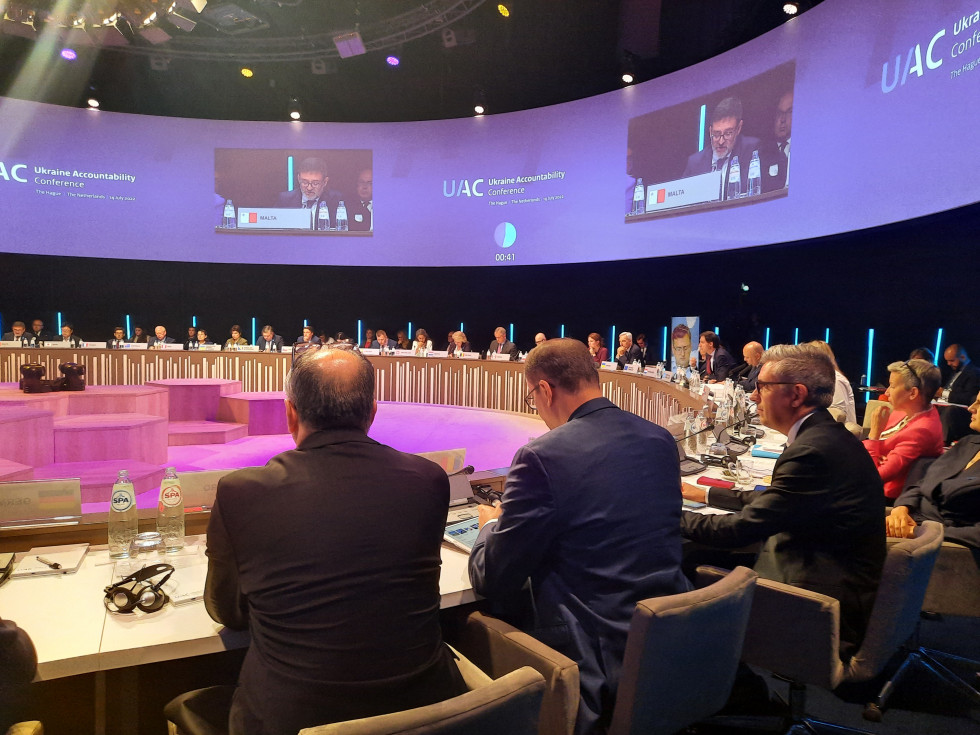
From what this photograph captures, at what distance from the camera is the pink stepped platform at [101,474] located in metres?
4.23

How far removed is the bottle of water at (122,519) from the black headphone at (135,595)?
0.28 m

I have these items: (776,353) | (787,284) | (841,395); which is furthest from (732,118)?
(776,353)

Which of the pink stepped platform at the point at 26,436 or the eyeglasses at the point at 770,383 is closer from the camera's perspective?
the eyeglasses at the point at 770,383

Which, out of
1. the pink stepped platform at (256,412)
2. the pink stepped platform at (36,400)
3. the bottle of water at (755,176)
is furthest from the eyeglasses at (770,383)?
the pink stepped platform at (256,412)

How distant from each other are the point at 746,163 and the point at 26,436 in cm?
671

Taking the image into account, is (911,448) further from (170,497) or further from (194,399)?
(194,399)

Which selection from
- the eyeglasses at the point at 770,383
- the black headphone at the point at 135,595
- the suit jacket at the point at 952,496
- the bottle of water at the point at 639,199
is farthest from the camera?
the bottle of water at the point at 639,199

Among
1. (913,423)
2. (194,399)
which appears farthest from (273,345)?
(913,423)

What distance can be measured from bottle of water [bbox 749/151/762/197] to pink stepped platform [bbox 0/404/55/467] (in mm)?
6483

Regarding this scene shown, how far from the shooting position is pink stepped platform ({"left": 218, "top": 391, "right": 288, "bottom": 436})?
6691 mm

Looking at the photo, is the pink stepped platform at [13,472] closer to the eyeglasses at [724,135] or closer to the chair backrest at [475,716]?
the chair backrest at [475,716]

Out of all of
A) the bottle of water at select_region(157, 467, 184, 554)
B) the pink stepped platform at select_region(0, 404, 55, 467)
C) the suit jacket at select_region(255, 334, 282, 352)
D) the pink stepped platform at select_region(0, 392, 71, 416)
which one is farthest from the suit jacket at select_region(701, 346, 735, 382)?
the suit jacket at select_region(255, 334, 282, 352)

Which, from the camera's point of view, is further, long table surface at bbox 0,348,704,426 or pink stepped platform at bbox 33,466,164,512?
long table surface at bbox 0,348,704,426

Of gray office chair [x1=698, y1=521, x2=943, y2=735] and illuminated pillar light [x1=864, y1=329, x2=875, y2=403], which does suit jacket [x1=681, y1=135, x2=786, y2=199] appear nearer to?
illuminated pillar light [x1=864, y1=329, x2=875, y2=403]
